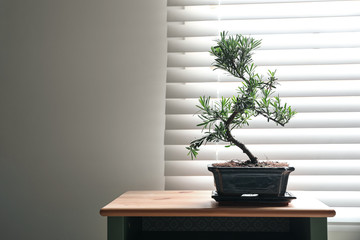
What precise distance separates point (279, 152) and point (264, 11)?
598 mm

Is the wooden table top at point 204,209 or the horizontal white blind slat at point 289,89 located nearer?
the wooden table top at point 204,209

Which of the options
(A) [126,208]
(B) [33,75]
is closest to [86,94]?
(B) [33,75]

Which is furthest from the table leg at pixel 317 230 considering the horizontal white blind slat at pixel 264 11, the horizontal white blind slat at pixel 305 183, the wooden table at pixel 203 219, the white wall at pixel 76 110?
the horizontal white blind slat at pixel 264 11

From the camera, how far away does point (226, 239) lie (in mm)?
1421

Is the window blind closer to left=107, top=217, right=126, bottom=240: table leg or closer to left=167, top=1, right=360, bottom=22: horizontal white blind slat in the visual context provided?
left=167, top=1, right=360, bottom=22: horizontal white blind slat

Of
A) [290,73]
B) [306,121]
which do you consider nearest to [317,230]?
[306,121]

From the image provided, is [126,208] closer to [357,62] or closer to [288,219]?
[288,219]

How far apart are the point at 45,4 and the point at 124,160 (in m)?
0.75

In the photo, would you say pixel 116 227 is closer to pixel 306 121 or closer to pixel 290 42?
pixel 306 121

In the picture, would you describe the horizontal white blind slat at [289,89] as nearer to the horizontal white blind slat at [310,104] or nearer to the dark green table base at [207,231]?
the horizontal white blind slat at [310,104]

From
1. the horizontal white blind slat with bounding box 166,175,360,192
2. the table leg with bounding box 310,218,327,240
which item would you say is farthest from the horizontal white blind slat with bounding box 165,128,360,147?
the table leg with bounding box 310,218,327,240

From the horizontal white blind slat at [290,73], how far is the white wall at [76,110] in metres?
0.08

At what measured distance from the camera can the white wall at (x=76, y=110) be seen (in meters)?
1.62

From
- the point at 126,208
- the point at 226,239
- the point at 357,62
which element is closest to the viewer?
the point at 126,208
